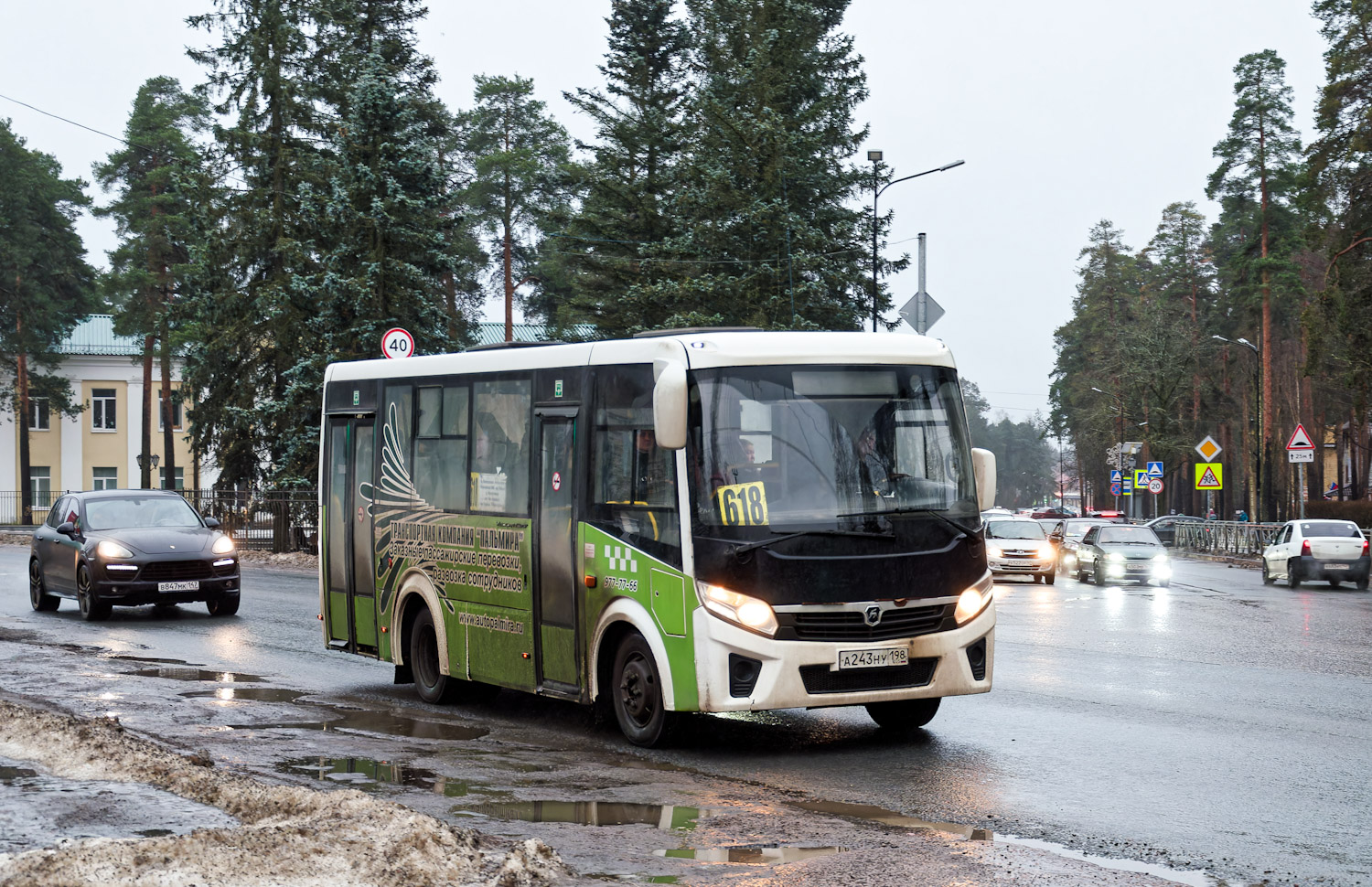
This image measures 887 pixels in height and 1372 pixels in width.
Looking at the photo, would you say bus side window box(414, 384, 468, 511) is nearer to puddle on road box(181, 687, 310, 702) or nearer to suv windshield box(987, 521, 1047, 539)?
puddle on road box(181, 687, 310, 702)

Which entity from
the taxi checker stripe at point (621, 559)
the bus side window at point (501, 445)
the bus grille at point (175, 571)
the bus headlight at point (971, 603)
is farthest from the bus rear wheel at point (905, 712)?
the bus grille at point (175, 571)

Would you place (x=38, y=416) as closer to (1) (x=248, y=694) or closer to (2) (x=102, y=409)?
(2) (x=102, y=409)

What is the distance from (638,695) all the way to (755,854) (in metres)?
3.23

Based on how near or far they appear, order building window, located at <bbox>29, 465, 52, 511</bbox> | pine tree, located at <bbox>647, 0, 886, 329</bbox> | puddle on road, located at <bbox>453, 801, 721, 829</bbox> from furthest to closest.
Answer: building window, located at <bbox>29, 465, 52, 511</bbox>, pine tree, located at <bbox>647, 0, 886, 329</bbox>, puddle on road, located at <bbox>453, 801, 721, 829</bbox>

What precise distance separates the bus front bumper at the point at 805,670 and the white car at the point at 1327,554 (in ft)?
84.7

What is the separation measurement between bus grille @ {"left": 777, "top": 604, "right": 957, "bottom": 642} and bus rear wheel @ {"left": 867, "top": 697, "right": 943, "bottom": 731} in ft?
2.80

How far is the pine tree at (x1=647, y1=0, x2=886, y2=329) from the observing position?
4269 cm

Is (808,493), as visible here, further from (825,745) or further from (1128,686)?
(1128,686)

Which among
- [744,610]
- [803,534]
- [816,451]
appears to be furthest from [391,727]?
[816,451]

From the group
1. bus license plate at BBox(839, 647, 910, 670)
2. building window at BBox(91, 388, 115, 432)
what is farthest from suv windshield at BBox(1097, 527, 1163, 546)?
building window at BBox(91, 388, 115, 432)

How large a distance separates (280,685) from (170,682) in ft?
3.32

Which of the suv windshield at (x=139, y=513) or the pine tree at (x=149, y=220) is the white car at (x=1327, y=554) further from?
the pine tree at (x=149, y=220)

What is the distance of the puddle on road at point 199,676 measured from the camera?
1373 cm

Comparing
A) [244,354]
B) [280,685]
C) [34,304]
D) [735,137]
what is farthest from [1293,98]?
[280,685]
